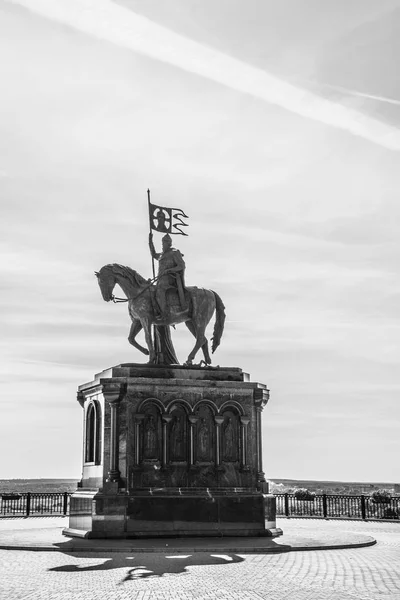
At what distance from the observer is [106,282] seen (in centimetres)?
2397

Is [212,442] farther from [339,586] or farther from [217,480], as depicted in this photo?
[339,586]

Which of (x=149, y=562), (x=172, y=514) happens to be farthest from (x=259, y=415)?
(x=149, y=562)

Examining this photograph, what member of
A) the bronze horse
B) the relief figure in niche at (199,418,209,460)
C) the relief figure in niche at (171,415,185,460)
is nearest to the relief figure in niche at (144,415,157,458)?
the relief figure in niche at (171,415,185,460)

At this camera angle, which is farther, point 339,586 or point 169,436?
point 169,436

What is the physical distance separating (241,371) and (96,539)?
6.32 metres

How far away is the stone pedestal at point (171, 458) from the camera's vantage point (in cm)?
2119

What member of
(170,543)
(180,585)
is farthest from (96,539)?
(180,585)

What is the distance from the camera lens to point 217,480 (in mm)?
22250

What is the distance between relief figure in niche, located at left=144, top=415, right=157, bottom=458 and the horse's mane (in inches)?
163

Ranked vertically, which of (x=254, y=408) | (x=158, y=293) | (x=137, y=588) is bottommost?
(x=137, y=588)

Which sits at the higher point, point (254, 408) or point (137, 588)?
point (254, 408)

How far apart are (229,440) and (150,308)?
14.4 ft

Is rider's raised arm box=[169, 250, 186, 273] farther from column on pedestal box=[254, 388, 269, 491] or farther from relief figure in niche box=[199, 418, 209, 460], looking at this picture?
relief figure in niche box=[199, 418, 209, 460]

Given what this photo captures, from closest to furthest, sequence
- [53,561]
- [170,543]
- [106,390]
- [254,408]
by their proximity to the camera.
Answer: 1. [53,561]
2. [170,543]
3. [106,390]
4. [254,408]
